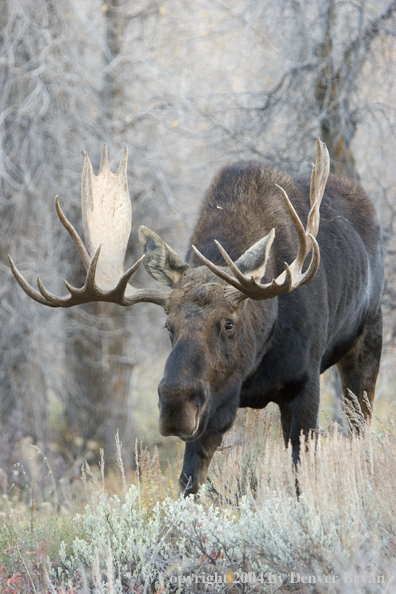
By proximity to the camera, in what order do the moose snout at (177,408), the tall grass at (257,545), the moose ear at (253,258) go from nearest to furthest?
1. the tall grass at (257,545)
2. the moose snout at (177,408)
3. the moose ear at (253,258)

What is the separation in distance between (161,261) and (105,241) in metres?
0.57

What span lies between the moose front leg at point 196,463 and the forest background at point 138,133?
3293 mm

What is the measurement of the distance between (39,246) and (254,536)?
7.07 metres

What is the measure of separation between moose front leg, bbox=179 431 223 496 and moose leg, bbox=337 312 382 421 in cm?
191

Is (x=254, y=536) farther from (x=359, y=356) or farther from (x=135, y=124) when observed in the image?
(x=135, y=124)

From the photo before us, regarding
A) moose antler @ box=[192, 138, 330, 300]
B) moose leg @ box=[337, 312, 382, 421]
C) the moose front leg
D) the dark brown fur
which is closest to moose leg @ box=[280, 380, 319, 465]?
the dark brown fur

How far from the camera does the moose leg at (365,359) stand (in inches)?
255

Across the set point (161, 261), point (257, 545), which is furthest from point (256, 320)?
point (257, 545)

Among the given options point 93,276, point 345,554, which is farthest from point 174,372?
point 345,554

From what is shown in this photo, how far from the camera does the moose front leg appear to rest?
4950mm

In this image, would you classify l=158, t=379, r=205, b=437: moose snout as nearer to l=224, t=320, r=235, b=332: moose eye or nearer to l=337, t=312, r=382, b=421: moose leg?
l=224, t=320, r=235, b=332: moose eye

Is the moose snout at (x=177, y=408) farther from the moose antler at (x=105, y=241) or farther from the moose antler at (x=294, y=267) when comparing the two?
the moose antler at (x=105, y=241)

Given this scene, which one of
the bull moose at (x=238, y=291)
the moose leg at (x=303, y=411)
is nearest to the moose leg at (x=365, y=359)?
the bull moose at (x=238, y=291)

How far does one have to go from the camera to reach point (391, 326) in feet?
27.7
